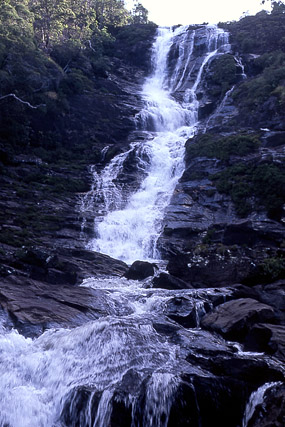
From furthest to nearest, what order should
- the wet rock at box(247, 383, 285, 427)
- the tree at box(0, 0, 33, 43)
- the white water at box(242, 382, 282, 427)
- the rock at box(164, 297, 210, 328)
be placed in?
the tree at box(0, 0, 33, 43) < the rock at box(164, 297, 210, 328) < the white water at box(242, 382, 282, 427) < the wet rock at box(247, 383, 285, 427)

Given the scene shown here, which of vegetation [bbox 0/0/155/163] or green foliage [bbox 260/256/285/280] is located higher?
vegetation [bbox 0/0/155/163]

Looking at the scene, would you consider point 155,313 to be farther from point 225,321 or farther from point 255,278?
point 255,278

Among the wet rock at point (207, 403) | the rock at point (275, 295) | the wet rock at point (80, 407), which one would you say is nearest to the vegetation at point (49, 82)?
the rock at point (275, 295)

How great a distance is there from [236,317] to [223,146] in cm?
1643

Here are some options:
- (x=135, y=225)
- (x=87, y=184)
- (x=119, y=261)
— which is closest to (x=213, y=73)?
(x=87, y=184)

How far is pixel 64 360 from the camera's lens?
8141 millimetres

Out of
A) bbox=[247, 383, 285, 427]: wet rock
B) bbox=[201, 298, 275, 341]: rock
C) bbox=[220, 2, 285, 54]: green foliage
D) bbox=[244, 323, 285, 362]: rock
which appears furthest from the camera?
bbox=[220, 2, 285, 54]: green foliage

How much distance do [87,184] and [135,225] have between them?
6.46 m

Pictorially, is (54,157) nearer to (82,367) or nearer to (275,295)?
(275,295)

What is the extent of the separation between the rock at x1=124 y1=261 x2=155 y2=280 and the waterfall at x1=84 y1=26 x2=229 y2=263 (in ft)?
10.9

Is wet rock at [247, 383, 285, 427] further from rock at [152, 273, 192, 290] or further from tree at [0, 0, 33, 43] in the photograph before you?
tree at [0, 0, 33, 43]

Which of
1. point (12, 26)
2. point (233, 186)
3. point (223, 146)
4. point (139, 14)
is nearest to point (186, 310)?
point (233, 186)

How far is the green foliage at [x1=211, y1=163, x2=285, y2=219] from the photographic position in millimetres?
18500

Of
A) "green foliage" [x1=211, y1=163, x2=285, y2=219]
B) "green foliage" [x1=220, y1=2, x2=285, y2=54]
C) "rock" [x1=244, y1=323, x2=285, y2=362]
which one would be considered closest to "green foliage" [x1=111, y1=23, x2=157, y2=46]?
"green foliage" [x1=220, y1=2, x2=285, y2=54]
